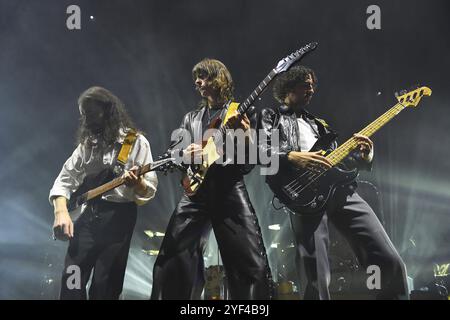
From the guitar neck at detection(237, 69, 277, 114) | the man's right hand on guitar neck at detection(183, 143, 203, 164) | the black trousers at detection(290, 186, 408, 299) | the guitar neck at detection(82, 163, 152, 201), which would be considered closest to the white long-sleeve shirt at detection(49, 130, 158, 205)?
the guitar neck at detection(82, 163, 152, 201)

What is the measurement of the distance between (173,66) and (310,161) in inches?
115

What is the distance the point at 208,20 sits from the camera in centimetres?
589

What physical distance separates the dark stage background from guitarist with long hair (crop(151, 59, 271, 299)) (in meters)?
1.87

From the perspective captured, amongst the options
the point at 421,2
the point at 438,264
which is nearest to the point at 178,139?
the point at 421,2

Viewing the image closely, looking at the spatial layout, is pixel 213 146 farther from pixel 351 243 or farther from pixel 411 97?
pixel 411 97

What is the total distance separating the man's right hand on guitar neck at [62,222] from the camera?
392cm

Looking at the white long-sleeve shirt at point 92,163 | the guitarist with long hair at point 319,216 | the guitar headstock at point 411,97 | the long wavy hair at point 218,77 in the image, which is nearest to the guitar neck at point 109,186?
the white long-sleeve shirt at point 92,163

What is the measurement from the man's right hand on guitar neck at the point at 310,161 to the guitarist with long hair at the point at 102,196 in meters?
1.47

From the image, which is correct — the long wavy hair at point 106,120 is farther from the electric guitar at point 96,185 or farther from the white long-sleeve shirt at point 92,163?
the electric guitar at point 96,185

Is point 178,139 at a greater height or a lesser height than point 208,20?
lesser

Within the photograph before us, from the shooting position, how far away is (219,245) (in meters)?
3.51

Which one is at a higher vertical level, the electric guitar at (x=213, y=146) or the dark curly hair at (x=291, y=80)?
the dark curly hair at (x=291, y=80)

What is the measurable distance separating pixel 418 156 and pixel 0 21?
7.19 meters
